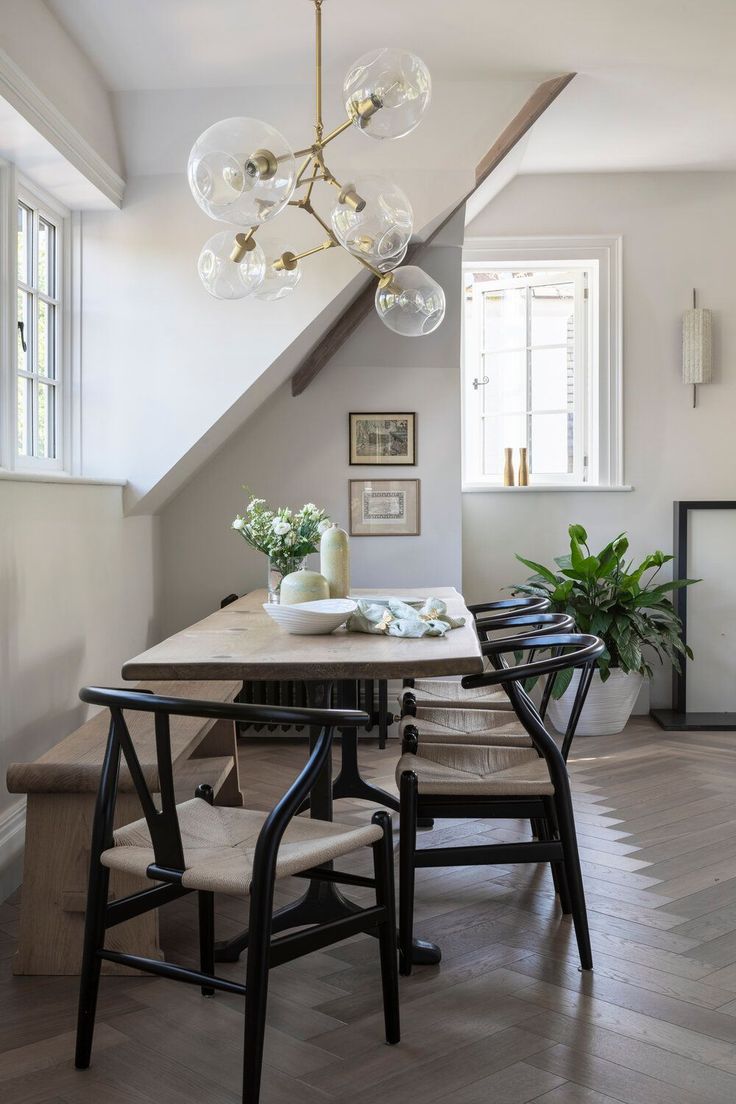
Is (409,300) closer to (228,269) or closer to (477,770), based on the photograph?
(228,269)

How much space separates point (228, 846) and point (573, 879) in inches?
35.6

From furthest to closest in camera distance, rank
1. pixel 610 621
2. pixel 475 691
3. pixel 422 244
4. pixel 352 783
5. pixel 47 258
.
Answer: pixel 610 621
pixel 422 244
pixel 47 258
pixel 352 783
pixel 475 691

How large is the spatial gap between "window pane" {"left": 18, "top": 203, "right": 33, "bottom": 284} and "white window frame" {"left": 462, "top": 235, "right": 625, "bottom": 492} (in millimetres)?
2594

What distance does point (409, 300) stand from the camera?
292cm

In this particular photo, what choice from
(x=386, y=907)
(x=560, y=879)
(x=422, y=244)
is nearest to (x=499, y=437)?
(x=422, y=244)

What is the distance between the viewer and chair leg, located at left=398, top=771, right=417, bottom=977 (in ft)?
7.84

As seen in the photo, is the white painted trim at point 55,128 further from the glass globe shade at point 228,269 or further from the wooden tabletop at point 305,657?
the wooden tabletop at point 305,657

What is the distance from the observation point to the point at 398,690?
5.11 meters

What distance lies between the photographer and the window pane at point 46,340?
12.7 ft

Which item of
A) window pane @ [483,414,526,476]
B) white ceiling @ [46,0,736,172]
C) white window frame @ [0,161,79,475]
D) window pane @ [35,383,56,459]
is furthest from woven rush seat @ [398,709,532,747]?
window pane @ [483,414,526,476]

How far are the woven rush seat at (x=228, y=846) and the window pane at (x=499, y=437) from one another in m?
3.91

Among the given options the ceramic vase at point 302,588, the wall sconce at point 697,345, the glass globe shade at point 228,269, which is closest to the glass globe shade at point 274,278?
the glass globe shade at point 228,269

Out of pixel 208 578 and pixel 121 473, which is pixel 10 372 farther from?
pixel 208 578

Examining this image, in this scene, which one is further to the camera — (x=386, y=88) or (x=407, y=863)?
(x=407, y=863)
